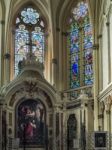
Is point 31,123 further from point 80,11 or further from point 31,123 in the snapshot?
point 80,11

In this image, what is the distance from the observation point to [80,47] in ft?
106

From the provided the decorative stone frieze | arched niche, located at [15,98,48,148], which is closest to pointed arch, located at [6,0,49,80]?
arched niche, located at [15,98,48,148]

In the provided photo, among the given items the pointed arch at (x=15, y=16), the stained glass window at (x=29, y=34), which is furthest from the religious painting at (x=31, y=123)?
the stained glass window at (x=29, y=34)

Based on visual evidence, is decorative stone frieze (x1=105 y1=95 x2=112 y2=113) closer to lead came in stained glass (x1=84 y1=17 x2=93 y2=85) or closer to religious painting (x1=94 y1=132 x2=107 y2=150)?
religious painting (x1=94 y1=132 x2=107 y2=150)

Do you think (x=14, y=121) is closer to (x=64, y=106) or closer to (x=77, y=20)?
(x=64, y=106)

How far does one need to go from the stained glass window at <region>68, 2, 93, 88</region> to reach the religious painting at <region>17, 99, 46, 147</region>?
3.01 metres

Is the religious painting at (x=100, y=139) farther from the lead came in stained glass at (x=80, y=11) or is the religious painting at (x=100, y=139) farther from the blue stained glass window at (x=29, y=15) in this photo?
the blue stained glass window at (x=29, y=15)

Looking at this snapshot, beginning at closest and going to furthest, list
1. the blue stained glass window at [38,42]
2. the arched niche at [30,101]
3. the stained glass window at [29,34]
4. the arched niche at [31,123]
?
the arched niche at [30,101], the arched niche at [31,123], the stained glass window at [29,34], the blue stained glass window at [38,42]

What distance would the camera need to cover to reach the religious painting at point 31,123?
29812 millimetres

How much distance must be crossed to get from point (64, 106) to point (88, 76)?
2.54 meters

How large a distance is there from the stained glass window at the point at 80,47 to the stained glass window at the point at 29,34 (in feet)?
6.80

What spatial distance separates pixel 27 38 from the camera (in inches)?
1309

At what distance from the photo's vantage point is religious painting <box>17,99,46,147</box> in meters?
29.8

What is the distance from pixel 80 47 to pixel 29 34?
3704mm
